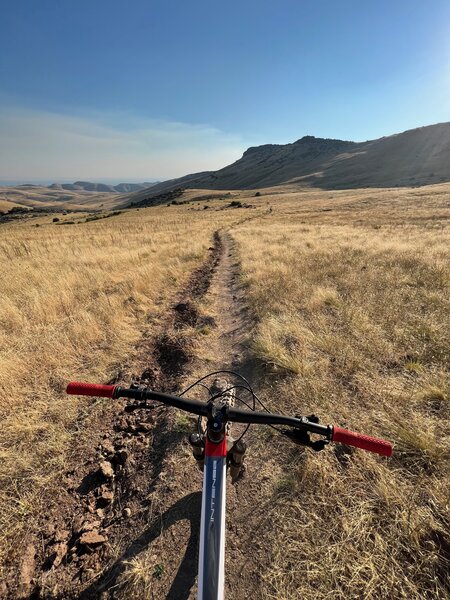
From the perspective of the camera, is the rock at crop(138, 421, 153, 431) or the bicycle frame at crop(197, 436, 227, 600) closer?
the bicycle frame at crop(197, 436, 227, 600)

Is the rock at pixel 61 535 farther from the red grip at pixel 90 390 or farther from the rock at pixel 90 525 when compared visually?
the red grip at pixel 90 390

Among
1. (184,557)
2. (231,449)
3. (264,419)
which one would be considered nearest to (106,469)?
(184,557)

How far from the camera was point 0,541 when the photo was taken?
2838mm

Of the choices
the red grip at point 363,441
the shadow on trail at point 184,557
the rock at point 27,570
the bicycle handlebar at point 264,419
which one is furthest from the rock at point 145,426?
the red grip at point 363,441

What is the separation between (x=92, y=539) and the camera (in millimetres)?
2924

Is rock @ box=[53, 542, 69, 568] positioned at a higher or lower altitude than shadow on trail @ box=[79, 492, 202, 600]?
higher

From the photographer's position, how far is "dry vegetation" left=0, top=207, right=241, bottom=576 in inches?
139

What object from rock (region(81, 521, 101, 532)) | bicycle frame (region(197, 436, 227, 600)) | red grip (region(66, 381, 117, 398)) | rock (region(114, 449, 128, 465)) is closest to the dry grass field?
rock (region(81, 521, 101, 532))

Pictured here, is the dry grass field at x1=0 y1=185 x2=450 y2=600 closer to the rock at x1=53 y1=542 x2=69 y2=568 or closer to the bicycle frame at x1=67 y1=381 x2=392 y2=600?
the rock at x1=53 y1=542 x2=69 y2=568

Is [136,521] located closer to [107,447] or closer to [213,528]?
[107,447]

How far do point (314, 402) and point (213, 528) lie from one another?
10.5 feet

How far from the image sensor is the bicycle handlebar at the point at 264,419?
1.90 meters

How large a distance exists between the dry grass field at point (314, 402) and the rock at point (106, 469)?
0.51m

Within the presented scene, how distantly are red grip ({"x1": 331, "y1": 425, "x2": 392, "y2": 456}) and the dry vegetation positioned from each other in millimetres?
3391
